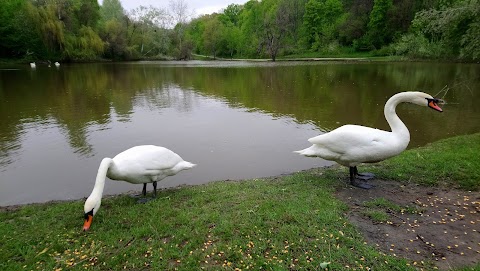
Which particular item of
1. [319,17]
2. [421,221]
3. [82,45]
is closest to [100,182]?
[421,221]

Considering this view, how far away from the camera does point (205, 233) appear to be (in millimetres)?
5004

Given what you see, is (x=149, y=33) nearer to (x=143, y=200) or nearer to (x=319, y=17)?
(x=319, y=17)

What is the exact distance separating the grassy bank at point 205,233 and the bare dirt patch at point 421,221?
292 mm

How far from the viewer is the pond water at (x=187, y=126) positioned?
30.2 ft

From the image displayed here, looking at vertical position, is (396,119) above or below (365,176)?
above

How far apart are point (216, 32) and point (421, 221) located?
94.9m

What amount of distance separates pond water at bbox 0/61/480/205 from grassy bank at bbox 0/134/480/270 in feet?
7.18

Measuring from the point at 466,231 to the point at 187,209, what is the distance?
4.46 metres

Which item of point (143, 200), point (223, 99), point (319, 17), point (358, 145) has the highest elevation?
Answer: point (319, 17)

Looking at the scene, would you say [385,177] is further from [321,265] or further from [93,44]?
[93,44]

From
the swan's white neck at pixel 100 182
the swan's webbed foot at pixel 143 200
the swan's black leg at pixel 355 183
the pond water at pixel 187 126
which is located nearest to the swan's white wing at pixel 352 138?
the swan's black leg at pixel 355 183

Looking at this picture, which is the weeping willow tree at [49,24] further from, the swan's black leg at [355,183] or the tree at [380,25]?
the tree at [380,25]

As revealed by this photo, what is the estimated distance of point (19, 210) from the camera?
6.51 m

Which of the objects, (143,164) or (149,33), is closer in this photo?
(143,164)
